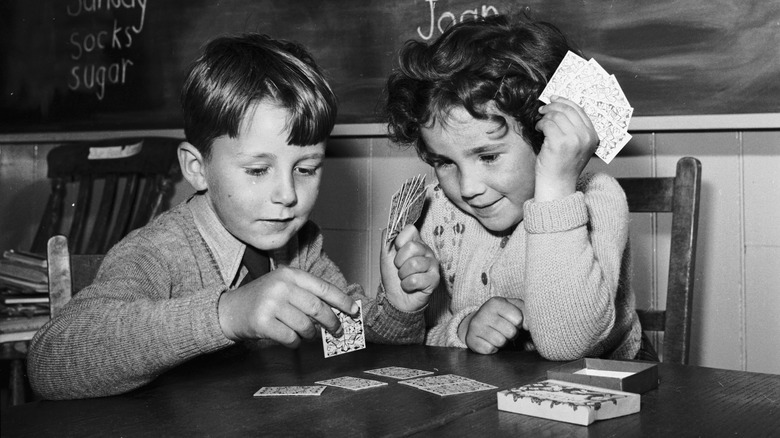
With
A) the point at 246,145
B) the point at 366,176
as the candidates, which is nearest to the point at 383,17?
the point at 366,176

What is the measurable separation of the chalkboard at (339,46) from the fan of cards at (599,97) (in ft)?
2.81

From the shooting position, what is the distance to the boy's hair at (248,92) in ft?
4.86

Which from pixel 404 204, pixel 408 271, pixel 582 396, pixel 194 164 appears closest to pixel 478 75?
pixel 404 204

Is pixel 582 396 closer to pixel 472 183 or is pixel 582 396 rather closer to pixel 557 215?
pixel 557 215

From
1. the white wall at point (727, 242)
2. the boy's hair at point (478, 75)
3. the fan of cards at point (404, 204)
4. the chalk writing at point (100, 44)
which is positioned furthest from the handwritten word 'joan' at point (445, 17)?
the chalk writing at point (100, 44)

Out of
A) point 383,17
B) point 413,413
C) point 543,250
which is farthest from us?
point 383,17

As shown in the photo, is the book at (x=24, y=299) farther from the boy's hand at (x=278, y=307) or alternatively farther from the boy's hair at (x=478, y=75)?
the boy's hand at (x=278, y=307)

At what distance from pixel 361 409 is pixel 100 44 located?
9.74 ft

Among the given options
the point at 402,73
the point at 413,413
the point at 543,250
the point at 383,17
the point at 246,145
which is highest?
the point at 383,17

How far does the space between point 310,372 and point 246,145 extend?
430 mm

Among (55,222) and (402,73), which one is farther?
(55,222)

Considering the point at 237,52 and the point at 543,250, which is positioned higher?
the point at 237,52

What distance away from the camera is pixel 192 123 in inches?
61.7

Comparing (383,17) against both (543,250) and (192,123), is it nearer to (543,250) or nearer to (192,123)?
(192,123)
